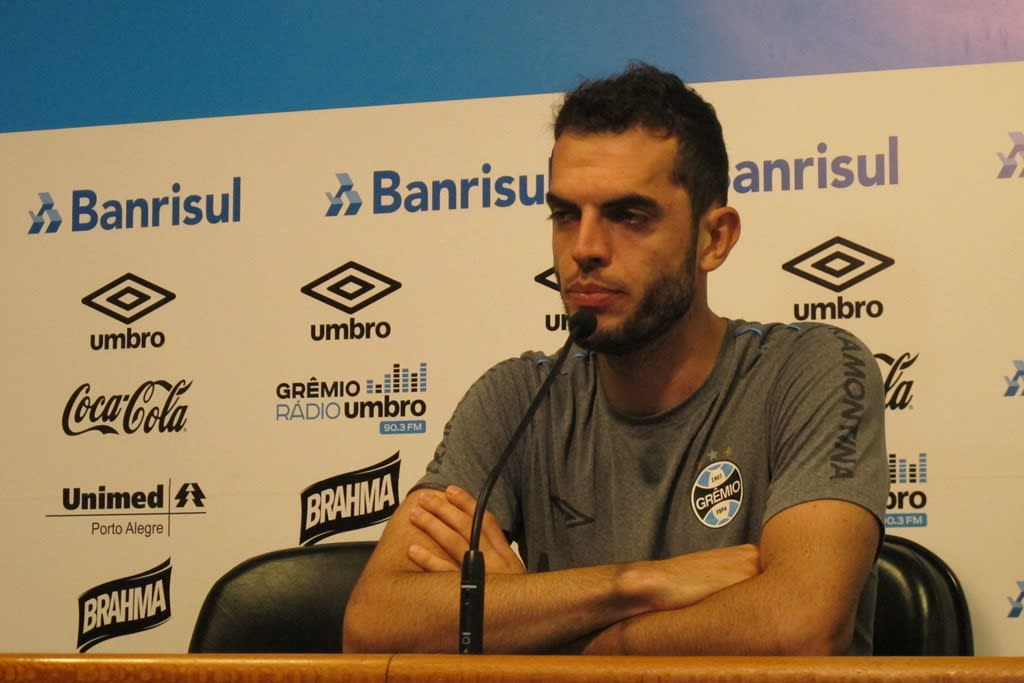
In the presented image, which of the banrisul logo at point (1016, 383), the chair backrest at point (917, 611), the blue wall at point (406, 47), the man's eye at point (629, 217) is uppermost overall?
the blue wall at point (406, 47)

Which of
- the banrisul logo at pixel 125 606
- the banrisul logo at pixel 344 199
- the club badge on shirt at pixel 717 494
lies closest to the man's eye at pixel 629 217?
the club badge on shirt at pixel 717 494

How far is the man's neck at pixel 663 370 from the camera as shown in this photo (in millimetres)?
2154

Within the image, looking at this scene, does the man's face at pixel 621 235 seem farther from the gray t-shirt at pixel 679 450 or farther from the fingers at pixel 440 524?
the fingers at pixel 440 524

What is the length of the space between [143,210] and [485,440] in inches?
55.3

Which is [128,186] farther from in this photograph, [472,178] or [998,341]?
[998,341]

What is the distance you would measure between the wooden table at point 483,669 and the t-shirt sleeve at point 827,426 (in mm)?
685

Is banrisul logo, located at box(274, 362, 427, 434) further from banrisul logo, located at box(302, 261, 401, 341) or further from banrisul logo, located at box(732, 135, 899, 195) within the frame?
banrisul logo, located at box(732, 135, 899, 195)

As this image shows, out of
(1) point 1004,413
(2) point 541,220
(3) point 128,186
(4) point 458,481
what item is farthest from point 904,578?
Answer: (3) point 128,186

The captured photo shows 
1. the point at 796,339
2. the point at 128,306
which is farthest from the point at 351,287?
the point at 796,339

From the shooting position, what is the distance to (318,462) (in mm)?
2896

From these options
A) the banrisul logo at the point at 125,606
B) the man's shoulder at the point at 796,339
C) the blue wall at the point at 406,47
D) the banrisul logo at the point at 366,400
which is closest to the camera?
the man's shoulder at the point at 796,339

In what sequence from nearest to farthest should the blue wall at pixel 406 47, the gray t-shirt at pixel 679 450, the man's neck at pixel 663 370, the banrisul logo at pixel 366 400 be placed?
the gray t-shirt at pixel 679 450 < the man's neck at pixel 663 370 < the blue wall at pixel 406 47 < the banrisul logo at pixel 366 400

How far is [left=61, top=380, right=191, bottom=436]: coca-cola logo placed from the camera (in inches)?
119

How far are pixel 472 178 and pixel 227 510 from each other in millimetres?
971
